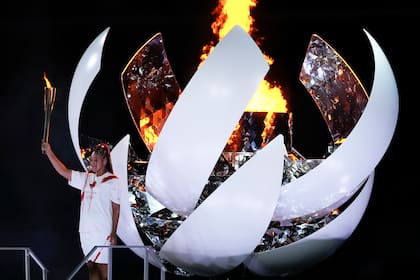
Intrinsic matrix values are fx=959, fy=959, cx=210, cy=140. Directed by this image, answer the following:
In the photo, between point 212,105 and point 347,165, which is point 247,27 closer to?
point 347,165

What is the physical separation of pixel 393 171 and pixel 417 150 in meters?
0.23

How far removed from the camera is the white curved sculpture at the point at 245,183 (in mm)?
5129

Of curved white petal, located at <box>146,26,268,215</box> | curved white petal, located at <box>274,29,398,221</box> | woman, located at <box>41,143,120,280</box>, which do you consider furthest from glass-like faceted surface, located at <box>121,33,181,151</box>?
woman, located at <box>41,143,120,280</box>

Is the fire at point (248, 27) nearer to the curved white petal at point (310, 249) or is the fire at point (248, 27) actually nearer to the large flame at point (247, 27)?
the large flame at point (247, 27)

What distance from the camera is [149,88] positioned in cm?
624

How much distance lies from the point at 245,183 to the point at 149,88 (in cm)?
131

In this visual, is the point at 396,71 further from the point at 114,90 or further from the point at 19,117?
the point at 19,117

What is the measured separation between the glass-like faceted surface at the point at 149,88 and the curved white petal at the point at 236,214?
3.28 feet

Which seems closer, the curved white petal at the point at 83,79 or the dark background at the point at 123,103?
the curved white petal at the point at 83,79

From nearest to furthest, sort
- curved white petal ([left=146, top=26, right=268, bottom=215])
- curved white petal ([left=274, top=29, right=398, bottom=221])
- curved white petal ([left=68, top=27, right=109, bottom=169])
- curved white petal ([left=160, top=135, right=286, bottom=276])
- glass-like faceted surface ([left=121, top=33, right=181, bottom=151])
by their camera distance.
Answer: curved white petal ([left=146, top=26, right=268, bottom=215])
curved white petal ([left=160, top=135, right=286, bottom=276])
curved white petal ([left=274, top=29, right=398, bottom=221])
curved white petal ([left=68, top=27, right=109, bottom=169])
glass-like faceted surface ([left=121, top=33, right=181, bottom=151])

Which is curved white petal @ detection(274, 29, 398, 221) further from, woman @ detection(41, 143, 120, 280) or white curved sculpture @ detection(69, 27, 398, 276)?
woman @ detection(41, 143, 120, 280)

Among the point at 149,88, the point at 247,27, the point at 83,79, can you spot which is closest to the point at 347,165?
the point at 149,88

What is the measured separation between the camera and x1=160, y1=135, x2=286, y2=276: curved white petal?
5219 mm

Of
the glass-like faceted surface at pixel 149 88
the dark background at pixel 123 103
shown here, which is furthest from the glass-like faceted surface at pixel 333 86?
the glass-like faceted surface at pixel 149 88
